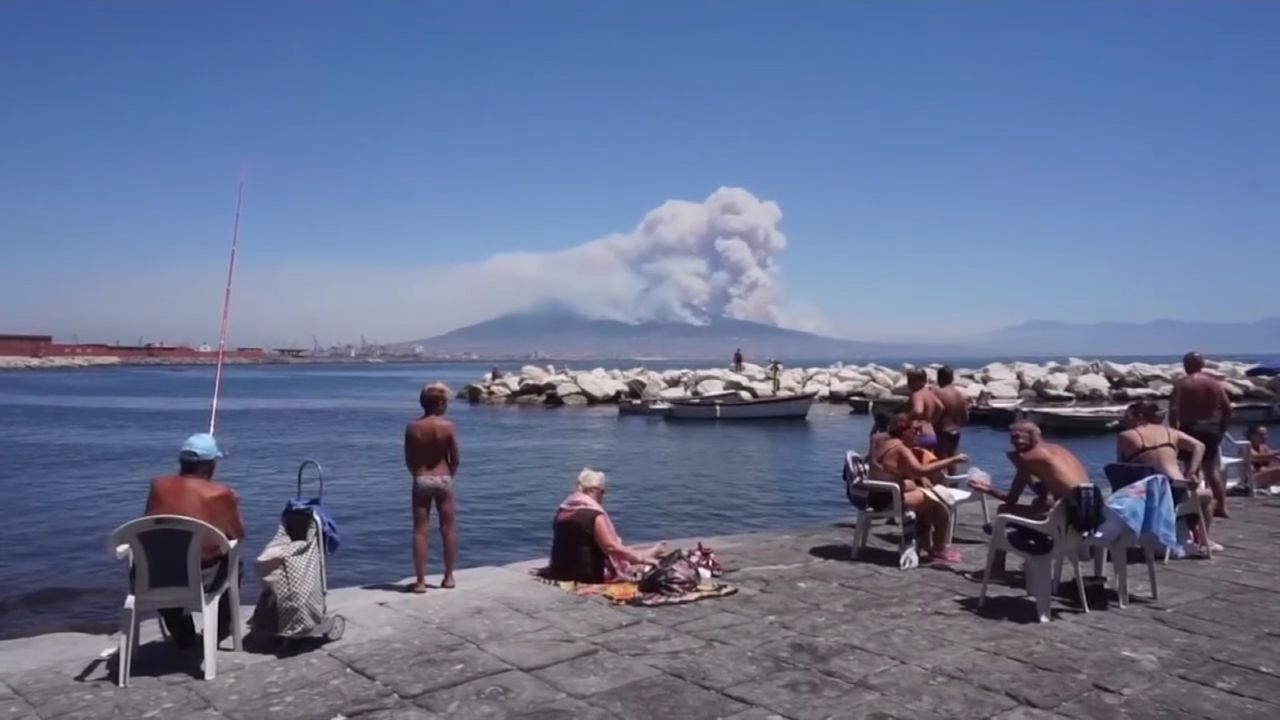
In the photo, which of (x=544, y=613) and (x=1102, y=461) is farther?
(x=1102, y=461)

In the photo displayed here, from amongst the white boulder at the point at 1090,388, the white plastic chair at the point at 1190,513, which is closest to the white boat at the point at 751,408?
the white boulder at the point at 1090,388

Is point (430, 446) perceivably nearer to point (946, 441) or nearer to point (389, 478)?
point (946, 441)

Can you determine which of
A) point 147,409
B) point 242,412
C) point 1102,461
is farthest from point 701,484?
point 147,409

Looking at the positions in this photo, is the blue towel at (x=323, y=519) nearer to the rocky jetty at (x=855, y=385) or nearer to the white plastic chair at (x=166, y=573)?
the white plastic chair at (x=166, y=573)

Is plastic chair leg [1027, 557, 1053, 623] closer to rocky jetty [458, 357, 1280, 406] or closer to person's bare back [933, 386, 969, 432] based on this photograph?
person's bare back [933, 386, 969, 432]

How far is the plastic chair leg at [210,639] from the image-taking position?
5158mm

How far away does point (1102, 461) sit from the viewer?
2672 cm

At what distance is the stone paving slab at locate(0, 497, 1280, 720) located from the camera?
480 centimetres

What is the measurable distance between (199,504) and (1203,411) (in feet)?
29.8

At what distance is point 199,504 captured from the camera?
5.38m

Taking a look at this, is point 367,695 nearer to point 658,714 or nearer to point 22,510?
point 658,714

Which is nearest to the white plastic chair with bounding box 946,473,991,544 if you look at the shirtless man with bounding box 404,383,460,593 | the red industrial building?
the shirtless man with bounding box 404,383,460,593

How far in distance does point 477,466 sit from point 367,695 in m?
20.1

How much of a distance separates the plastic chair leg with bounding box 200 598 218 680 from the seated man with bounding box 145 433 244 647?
19 centimetres
